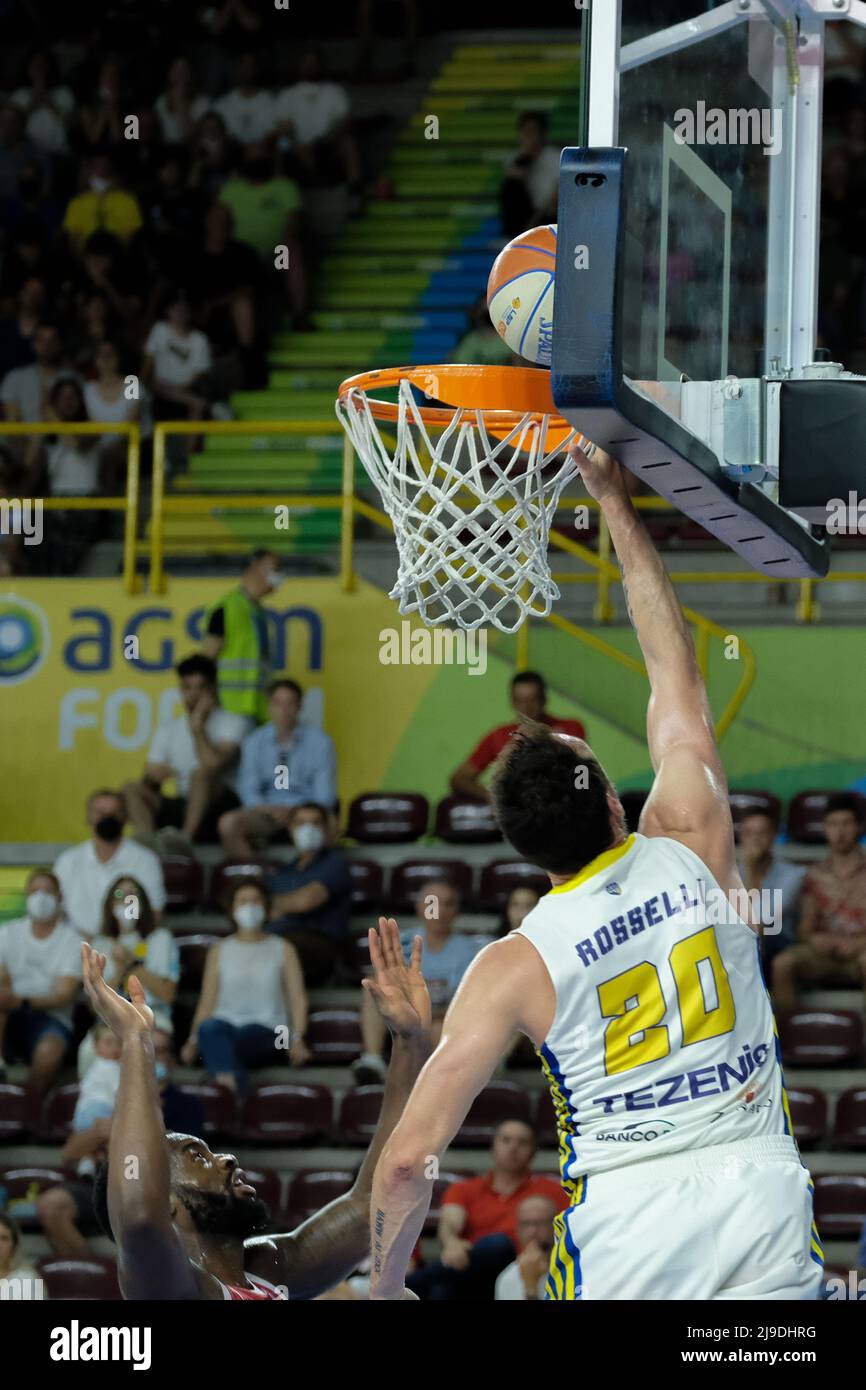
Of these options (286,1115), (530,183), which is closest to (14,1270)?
(286,1115)

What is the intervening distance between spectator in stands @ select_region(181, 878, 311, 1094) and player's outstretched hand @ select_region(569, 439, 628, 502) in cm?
486

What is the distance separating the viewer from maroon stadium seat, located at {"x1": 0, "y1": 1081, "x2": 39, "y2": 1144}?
838 centimetres

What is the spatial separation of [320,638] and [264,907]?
1919 mm

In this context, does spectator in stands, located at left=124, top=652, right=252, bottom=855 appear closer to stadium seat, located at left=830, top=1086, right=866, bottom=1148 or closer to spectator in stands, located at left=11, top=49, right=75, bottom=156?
stadium seat, located at left=830, top=1086, right=866, bottom=1148

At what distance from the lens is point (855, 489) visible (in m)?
3.81

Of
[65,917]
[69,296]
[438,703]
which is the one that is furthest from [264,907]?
[69,296]

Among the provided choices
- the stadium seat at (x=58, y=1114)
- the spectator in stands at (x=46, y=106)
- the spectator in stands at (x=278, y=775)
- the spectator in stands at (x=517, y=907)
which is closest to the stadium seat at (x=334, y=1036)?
the spectator in stands at (x=517, y=907)

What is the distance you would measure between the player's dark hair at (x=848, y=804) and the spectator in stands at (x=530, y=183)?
4520 millimetres

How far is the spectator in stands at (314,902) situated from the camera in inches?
343

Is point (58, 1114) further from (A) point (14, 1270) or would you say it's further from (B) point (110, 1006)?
(B) point (110, 1006)

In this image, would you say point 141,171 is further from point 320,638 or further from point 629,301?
point 629,301

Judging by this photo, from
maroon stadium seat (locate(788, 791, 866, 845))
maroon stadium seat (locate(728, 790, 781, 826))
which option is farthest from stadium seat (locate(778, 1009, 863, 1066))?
maroon stadium seat (locate(788, 791, 866, 845))
